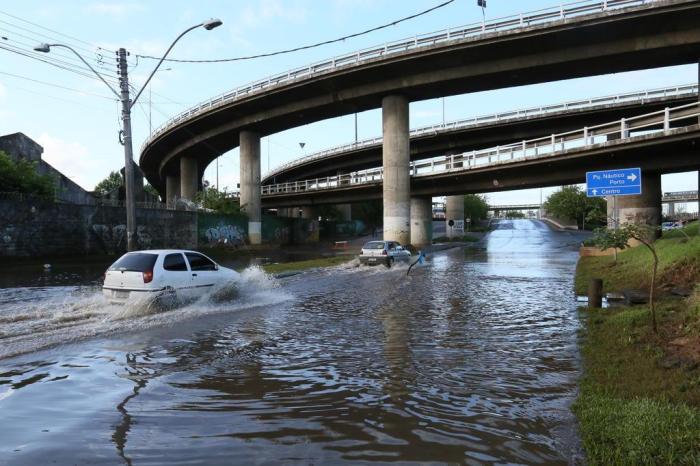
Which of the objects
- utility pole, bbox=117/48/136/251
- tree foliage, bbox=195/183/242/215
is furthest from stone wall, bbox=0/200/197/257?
utility pole, bbox=117/48/136/251

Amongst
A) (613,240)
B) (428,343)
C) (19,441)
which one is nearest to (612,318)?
(613,240)

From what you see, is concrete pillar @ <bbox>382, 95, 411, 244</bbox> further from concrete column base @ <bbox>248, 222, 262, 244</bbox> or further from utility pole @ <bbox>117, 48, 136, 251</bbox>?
utility pole @ <bbox>117, 48, 136, 251</bbox>

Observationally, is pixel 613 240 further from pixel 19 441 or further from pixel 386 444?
pixel 19 441

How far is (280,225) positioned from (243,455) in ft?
205

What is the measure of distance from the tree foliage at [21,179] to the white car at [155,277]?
27929mm

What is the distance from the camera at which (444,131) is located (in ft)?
185

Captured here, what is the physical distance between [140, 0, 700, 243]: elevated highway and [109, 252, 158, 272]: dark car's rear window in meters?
27.8

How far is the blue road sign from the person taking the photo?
2281 cm

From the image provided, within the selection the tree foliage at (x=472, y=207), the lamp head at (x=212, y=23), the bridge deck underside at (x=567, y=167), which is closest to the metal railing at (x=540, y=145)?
the bridge deck underside at (x=567, y=167)

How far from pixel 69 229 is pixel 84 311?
2416cm

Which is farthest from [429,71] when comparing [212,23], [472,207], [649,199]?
[472,207]

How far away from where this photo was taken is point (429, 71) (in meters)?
38.6

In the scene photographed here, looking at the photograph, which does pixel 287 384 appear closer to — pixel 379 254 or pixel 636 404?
pixel 636 404

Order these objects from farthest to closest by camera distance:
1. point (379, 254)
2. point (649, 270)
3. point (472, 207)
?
point (472, 207) < point (379, 254) < point (649, 270)
